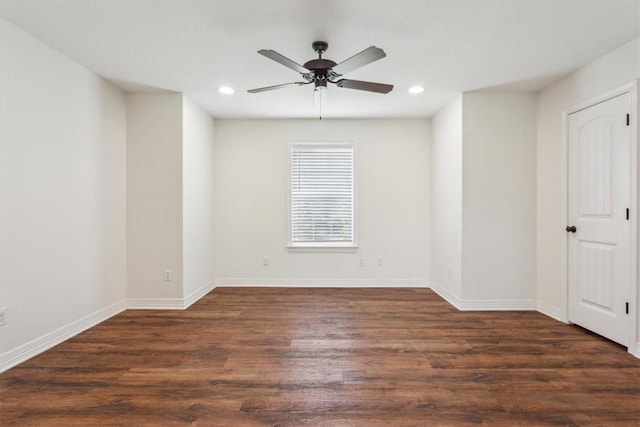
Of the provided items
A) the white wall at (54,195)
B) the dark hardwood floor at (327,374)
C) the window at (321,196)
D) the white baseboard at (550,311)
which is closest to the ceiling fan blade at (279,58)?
the white wall at (54,195)

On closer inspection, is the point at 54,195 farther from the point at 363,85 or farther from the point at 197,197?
the point at 363,85

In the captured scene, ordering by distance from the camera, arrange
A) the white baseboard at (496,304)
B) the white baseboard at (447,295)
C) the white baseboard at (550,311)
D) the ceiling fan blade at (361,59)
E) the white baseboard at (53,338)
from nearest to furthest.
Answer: the ceiling fan blade at (361,59)
the white baseboard at (53,338)
the white baseboard at (550,311)
the white baseboard at (496,304)
the white baseboard at (447,295)

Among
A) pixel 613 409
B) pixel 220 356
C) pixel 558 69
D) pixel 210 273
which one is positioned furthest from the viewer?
pixel 210 273

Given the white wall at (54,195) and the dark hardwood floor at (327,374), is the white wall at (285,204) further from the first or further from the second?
the white wall at (54,195)

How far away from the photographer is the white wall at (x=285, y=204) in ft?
17.4

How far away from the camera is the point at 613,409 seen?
6.61 feet

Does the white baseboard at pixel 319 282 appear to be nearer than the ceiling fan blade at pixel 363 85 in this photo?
No

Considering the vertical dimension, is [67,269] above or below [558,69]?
below

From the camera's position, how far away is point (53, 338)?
2.94 meters

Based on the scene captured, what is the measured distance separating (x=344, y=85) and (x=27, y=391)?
10.7ft

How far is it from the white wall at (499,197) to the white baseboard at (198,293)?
3.45 metres

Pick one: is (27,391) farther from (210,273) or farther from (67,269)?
(210,273)

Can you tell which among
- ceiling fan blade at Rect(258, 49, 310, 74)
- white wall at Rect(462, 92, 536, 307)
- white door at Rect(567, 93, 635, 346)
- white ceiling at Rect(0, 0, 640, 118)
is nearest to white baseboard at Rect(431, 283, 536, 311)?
white wall at Rect(462, 92, 536, 307)

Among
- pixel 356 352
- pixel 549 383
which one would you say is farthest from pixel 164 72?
pixel 549 383
